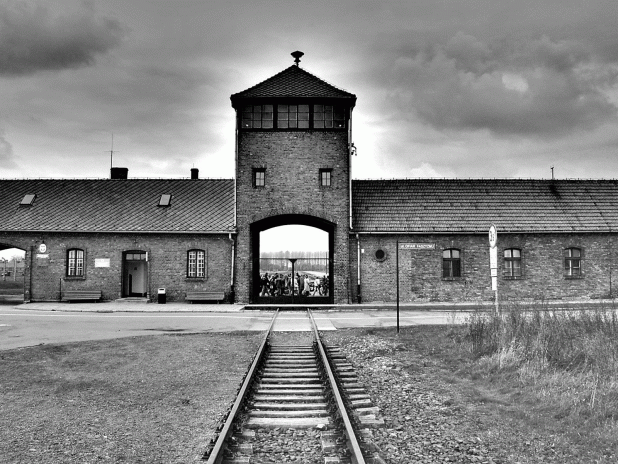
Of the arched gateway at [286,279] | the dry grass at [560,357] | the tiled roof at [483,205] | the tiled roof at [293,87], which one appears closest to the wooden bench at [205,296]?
the arched gateway at [286,279]

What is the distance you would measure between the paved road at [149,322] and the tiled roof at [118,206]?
5.33m

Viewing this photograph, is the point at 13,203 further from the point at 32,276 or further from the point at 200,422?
the point at 200,422

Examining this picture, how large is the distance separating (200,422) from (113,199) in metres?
24.8

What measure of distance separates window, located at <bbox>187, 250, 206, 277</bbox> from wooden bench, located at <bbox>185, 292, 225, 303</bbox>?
0.94 meters

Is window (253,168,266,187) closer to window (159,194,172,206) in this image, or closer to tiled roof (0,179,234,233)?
tiled roof (0,179,234,233)

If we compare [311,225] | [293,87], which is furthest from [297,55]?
[311,225]

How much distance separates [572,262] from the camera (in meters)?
27.3

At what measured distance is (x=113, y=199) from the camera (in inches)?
1165

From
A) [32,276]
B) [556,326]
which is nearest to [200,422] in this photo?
[556,326]

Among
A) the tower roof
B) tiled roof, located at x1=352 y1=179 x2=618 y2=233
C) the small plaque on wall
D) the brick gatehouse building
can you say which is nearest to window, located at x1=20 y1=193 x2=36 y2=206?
the brick gatehouse building

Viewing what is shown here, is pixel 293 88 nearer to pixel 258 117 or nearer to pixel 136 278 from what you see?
pixel 258 117

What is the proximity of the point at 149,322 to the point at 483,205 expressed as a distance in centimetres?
1789

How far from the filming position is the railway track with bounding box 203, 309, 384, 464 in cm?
549

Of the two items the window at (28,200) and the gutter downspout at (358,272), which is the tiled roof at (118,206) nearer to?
the window at (28,200)
